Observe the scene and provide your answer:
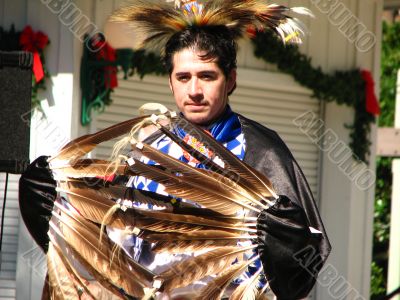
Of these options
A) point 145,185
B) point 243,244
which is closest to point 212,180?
point 243,244

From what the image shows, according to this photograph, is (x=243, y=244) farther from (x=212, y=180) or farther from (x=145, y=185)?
(x=145, y=185)

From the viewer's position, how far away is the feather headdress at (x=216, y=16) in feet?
10.5

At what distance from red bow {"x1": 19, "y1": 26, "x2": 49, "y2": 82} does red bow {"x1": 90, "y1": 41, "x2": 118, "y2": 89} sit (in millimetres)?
398

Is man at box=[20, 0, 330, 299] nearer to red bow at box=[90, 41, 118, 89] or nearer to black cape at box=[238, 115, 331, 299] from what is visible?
black cape at box=[238, 115, 331, 299]

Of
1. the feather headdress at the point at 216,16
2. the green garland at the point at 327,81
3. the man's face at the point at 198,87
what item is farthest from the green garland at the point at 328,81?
the man's face at the point at 198,87

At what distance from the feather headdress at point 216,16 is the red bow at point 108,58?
2.76 m

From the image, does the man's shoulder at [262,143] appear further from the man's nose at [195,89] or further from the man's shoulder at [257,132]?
the man's nose at [195,89]

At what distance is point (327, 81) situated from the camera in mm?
7422

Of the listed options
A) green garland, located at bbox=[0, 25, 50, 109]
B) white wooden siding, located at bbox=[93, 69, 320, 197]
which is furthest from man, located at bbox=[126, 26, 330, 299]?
white wooden siding, located at bbox=[93, 69, 320, 197]

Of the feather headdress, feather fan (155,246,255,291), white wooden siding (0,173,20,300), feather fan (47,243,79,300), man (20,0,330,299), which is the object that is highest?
the feather headdress

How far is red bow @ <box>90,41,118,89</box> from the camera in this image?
607 centimetres

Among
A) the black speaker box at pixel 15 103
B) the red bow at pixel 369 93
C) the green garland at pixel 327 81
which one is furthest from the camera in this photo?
the red bow at pixel 369 93

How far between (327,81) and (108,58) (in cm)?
211

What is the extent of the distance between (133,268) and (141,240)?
0.17 metres
